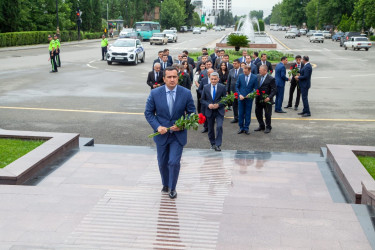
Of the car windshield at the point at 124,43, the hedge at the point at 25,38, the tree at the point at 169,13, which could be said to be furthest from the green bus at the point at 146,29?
the tree at the point at 169,13

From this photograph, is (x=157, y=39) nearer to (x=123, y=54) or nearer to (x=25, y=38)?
(x=25, y=38)

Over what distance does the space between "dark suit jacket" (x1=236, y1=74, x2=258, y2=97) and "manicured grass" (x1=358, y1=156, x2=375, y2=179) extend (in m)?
3.61

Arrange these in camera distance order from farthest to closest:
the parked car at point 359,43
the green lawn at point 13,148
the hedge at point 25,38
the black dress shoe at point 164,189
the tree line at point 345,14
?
the tree line at point 345,14 < the parked car at point 359,43 < the hedge at point 25,38 < the green lawn at point 13,148 < the black dress shoe at point 164,189

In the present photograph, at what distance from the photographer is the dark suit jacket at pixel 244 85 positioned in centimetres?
1145

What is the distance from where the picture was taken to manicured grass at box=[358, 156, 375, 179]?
304 inches

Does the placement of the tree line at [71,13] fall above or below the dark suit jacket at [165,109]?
above

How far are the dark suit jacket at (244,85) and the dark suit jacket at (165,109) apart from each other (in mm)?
5187

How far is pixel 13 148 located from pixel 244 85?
5627 mm

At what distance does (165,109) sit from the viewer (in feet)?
21.1

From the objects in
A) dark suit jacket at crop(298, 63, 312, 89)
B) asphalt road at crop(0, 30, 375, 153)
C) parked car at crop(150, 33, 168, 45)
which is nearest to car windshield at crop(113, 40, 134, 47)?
asphalt road at crop(0, 30, 375, 153)

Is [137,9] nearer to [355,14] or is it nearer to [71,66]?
[355,14]

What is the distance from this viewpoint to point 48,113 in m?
13.6

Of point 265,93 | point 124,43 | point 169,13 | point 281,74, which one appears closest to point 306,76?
point 281,74

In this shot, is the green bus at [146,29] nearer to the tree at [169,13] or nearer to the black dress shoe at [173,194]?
the tree at [169,13]
